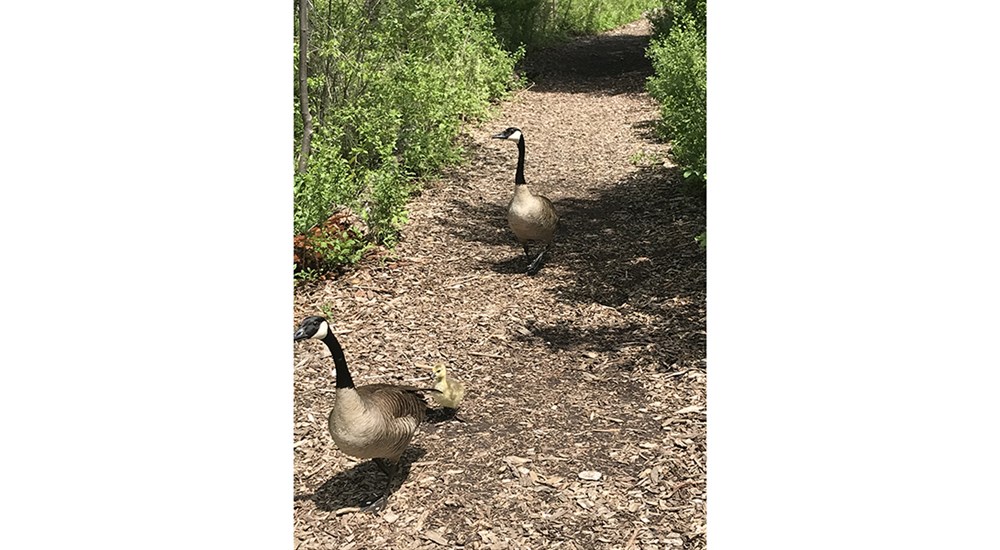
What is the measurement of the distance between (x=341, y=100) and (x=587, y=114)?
20.3 ft

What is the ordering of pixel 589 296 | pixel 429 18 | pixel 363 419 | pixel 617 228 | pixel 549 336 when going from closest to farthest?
1. pixel 363 419
2. pixel 549 336
3. pixel 589 296
4. pixel 617 228
5. pixel 429 18

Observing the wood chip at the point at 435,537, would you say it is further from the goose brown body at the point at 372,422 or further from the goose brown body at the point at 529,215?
the goose brown body at the point at 529,215

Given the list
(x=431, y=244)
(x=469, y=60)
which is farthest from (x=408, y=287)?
(x=469, y=60)

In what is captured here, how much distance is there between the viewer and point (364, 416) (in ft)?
16.1

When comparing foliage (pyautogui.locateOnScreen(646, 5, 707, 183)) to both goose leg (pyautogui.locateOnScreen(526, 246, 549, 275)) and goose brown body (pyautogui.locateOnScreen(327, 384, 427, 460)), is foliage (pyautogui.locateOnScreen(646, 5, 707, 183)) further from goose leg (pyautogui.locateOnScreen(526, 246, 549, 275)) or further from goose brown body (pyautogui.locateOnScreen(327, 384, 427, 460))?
goose brown body (pyautogui.locateOnScreen(327, 384, 427, 460))

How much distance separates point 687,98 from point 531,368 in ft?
17.4

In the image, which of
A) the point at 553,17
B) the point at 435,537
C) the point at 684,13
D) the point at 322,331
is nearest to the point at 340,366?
the point at 322,331

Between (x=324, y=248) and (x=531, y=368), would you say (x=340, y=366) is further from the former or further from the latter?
(x=324, y=248)

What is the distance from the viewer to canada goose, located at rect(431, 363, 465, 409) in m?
6.00

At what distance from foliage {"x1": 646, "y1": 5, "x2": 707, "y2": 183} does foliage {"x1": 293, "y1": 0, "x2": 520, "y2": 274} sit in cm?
302

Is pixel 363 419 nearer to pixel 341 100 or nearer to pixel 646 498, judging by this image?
pixel 646 498

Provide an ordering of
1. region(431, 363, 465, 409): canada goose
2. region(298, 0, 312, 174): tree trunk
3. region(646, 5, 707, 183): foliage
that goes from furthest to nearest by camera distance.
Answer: region(646, 5, 707, 183): foliage, region(298, 0, 312, 174): tree trunk, region(431, 363, 465, 409): canada goose

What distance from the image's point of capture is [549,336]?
293 inches

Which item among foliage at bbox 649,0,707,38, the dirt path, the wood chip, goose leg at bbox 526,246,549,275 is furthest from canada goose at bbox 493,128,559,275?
foliage at bbox 649,0,707,38
